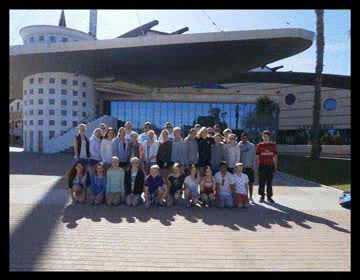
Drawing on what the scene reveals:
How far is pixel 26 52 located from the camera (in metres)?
23.4

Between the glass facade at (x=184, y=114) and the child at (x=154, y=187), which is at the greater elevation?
the glass facade at (x=184, y=114)

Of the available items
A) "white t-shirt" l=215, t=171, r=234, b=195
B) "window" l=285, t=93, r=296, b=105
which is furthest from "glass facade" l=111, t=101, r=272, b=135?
"white t-shirt" l=215, t=171, r=234, b=195

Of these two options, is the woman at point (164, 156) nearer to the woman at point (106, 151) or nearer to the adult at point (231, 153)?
the woman at point (106, 151)

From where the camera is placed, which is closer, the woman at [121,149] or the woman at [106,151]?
the woman at [106,151]

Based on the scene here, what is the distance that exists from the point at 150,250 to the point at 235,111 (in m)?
31.5

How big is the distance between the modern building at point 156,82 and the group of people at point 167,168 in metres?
13.1

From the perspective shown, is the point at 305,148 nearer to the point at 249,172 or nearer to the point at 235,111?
the point at 235,111

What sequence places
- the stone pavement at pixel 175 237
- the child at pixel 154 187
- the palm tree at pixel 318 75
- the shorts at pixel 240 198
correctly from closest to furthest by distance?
the stone pavement at pixel 175 237 → the child at pixel 154 187 → the shorts at pixel 240 198 → the palm tree at pixel 318 75

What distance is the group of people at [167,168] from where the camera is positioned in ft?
27.9

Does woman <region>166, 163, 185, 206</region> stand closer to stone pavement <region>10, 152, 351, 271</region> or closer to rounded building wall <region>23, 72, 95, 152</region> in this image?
stone pavement <region>10, 152, 351, 271</region>

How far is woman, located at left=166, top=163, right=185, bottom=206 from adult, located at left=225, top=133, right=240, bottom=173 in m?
1.30

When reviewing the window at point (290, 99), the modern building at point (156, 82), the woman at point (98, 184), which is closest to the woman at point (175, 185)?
the woman at point (98, 184)

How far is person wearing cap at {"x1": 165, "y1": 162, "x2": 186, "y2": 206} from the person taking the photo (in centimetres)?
855

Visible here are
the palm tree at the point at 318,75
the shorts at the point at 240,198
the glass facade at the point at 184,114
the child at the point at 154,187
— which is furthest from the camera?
the glass facade at the point at 184,114
